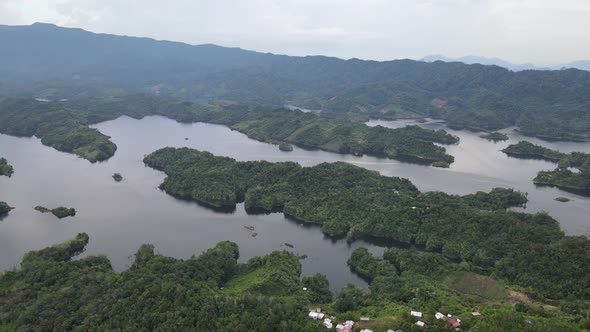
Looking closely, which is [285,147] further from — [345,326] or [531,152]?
[345,326]

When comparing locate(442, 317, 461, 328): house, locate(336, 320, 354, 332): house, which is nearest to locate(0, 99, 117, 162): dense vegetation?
locate(336, 320, 354, 332): house

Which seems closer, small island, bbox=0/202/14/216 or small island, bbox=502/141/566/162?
small island, bbox=0/202/14/216

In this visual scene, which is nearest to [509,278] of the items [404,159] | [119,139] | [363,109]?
[404,159]

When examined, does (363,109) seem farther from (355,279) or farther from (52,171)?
(355,279)

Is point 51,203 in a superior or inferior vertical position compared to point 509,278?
inferior

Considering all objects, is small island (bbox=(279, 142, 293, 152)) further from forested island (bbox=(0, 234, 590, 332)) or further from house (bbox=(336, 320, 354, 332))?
house (bbox=(336, 320, 354, 332))

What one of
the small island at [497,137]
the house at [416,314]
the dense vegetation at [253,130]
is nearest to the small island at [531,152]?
the small island at [497,137]
